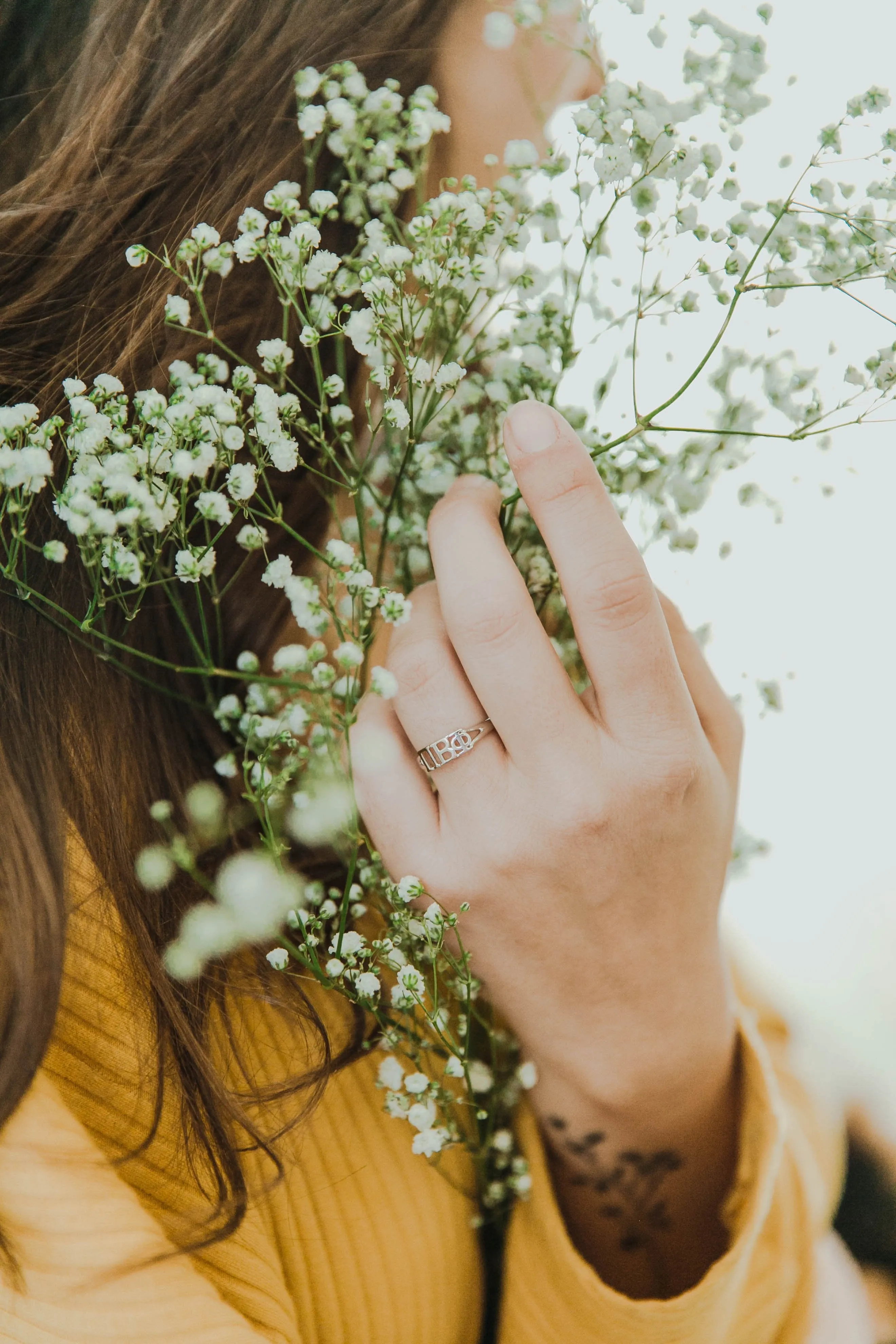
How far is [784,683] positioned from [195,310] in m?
0.77

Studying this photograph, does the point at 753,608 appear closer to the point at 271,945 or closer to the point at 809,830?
the point at 809,830

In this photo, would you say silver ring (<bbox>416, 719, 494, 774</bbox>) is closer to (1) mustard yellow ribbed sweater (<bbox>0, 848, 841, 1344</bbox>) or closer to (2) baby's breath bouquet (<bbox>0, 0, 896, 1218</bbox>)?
(2) baby's breath bouquet (<bbox>0, 0, 896, 1218</bbox>)

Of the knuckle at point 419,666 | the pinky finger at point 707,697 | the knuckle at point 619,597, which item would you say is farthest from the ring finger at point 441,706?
the pinky finger at point 707,697

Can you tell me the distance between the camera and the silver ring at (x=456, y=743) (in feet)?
2.26

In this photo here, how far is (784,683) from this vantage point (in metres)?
1.10

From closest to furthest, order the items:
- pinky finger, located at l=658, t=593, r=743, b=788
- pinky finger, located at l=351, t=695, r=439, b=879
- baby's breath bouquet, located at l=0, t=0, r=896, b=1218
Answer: baby's breath bouquet, located at l=0, t=0, r=896, b=1218, pinky finger, located at l=351, t=695, r=439, b=879, pinky finger, located at l=658, t=593, r=743, b=788

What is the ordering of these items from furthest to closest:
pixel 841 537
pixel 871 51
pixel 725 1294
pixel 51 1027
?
pixel 841 537 < pixel 871 51 < pixel 725 1294 < pixel 51 1027

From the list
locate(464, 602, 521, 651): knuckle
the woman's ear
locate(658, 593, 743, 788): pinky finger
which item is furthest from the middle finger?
the woman's ear

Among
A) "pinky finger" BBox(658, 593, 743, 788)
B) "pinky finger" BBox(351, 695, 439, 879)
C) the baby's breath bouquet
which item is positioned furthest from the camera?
"pinky finger" BBox(658, 593, 743, 788)

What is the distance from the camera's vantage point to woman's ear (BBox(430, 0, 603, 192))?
799 mm

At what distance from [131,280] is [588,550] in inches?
17.8

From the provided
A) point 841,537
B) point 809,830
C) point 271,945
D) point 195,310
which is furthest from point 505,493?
point 809,830

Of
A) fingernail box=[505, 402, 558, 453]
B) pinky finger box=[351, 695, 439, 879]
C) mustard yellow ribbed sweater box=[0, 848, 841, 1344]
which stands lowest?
mustard yellow ribbed sweater box=[0, 848, 841, 1344]

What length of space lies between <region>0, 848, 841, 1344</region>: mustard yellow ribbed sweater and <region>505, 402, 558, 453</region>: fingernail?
18.9 inches
